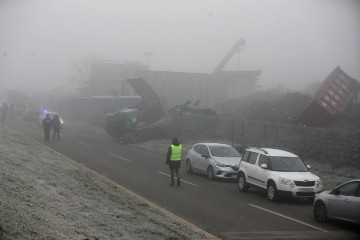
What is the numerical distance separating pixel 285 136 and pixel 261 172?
33.0 ft

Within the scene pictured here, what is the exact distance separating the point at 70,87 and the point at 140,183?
3784 inches

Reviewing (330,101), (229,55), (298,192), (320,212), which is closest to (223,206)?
(298,192)

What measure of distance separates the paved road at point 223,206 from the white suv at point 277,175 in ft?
1.34

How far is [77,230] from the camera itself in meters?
9.09

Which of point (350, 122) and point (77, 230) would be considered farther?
point (350, 122)

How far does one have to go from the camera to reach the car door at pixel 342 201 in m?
12.4

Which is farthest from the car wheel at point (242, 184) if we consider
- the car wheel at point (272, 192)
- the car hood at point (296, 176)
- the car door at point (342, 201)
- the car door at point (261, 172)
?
the car door at point (342, 201)

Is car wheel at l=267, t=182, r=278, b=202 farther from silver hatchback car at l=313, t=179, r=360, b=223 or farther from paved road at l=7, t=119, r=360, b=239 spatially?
silver hatchback car at l=313, t=179, r=360, b=223

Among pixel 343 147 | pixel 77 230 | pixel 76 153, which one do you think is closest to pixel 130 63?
pixel 76 153

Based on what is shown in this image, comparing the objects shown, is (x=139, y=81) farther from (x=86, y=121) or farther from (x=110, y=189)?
(x=110, y=189)

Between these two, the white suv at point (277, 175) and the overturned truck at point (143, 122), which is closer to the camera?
the white suv at point (277, 175)

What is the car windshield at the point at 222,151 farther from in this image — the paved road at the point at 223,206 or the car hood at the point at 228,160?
the paved road at the point at 223,206

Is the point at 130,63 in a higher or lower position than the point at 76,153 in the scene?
higher

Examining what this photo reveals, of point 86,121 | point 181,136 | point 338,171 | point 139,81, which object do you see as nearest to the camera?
point 338,171
